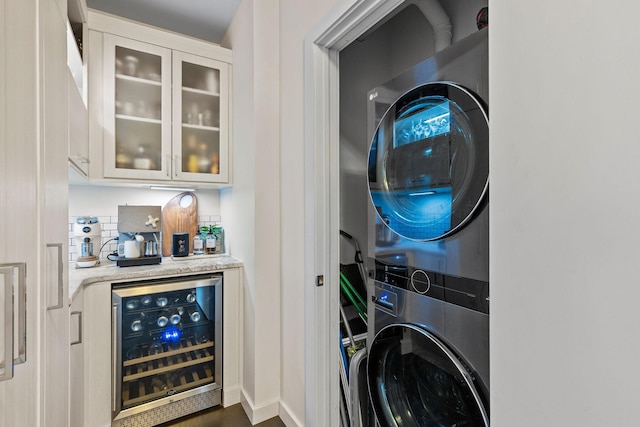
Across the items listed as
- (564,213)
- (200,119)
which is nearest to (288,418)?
(564,213)

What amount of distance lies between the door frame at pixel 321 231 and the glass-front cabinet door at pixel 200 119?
0.97 metres

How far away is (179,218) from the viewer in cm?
238

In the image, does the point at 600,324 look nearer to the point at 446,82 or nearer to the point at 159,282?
the point at 446,82

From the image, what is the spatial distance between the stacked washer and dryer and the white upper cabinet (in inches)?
54.8

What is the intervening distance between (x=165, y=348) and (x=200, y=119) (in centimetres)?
162

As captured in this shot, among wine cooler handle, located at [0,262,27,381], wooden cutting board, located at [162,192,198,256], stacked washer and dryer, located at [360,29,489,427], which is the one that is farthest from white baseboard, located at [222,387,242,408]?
wine cooler handle, located at [0,262,27,381]

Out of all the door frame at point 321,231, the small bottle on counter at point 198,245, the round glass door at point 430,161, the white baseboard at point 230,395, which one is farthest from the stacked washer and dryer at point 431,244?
the small bottle on counter at point 198,245

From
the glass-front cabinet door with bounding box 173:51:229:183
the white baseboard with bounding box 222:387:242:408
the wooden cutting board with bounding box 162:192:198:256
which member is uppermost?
the glass-front cabinet door with bounding box 173:51:229:183

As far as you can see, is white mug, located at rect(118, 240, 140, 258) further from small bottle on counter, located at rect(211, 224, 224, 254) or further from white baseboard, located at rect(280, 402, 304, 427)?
white baseboard, located at rect(280, 402, 304, 427)

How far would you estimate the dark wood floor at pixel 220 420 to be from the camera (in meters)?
1.79

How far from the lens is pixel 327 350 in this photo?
1.53 m

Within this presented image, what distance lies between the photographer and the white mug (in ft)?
6.33

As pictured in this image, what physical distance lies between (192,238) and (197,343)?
84 centimetres

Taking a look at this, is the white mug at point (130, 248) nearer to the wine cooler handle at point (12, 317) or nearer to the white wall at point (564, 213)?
the wine cooler handle at point (12, 317)
